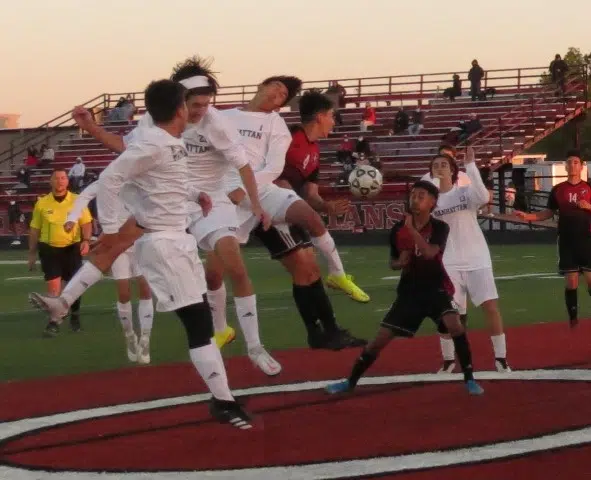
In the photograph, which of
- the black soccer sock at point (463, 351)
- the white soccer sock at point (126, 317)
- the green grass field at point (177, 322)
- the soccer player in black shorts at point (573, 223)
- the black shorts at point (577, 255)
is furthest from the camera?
the black shorts at point (577, 255)

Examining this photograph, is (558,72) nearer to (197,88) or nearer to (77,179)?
(77,179)

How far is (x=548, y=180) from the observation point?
142 feet

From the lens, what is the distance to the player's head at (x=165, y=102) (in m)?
7.36

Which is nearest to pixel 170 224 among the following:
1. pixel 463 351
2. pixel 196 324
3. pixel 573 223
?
pixel 196 324

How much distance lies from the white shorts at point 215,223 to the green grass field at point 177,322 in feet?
7.62

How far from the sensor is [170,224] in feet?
24.7

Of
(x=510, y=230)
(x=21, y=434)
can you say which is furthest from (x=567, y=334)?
(x=510, y=230)

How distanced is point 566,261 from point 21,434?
24.5 feet

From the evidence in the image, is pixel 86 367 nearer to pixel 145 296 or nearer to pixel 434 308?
pixel 145 296

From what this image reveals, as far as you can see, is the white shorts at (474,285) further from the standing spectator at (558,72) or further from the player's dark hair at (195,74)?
the standing spectator at (558,72)

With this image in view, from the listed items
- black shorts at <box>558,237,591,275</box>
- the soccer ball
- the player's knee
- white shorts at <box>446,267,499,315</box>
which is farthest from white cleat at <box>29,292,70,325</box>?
the soccer ball

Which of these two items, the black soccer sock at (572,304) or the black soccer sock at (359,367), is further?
the black soccer sock at (572,304)

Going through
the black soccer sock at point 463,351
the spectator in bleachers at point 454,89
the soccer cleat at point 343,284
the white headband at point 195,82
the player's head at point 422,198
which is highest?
the spectator in bleachers at point 454,89

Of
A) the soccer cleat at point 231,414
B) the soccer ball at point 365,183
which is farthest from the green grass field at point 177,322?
the soccer cleat at point 231,414
